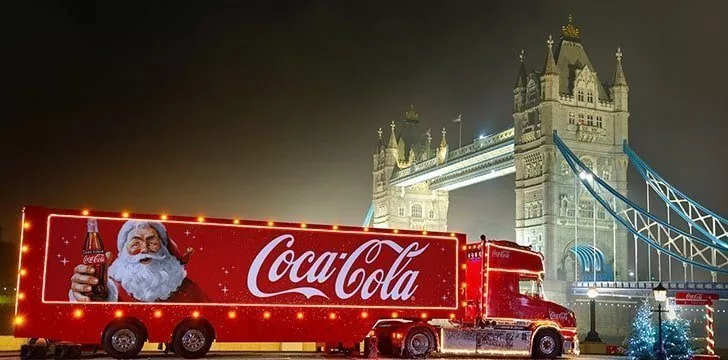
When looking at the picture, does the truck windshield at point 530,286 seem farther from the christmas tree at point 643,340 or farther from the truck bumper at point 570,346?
the christmas tree at point 643,340

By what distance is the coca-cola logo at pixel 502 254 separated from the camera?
23.9 metres

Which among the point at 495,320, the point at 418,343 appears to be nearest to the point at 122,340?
the point at 418,343

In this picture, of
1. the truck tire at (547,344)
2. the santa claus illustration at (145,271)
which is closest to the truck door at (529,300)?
the truck tire at (547,344)

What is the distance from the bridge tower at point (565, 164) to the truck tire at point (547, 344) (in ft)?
165

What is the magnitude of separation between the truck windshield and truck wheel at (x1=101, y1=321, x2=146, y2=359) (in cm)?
1073

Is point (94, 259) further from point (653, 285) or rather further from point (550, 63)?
point (550, 63)

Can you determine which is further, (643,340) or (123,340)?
(643,340)

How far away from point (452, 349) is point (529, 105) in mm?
59648

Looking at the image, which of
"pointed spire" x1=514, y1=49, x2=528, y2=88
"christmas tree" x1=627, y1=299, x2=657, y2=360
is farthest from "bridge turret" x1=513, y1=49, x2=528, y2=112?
"christmas tree" x1=627, y1=299, x2=657, y2=360

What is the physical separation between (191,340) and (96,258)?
10.2 feet

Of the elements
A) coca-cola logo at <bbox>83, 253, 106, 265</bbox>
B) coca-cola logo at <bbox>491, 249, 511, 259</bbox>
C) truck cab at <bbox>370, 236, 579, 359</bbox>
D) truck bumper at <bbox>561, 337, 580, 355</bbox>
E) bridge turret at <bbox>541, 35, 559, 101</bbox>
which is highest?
bridge turret at <bbox>541, 35, 559, 101</bbox>

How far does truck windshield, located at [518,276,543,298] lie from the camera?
24484 mm

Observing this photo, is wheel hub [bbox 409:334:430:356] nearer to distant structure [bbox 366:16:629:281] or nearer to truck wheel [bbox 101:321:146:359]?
truck wheel [bbox 101:321:146:359]

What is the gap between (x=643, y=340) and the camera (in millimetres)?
24203
